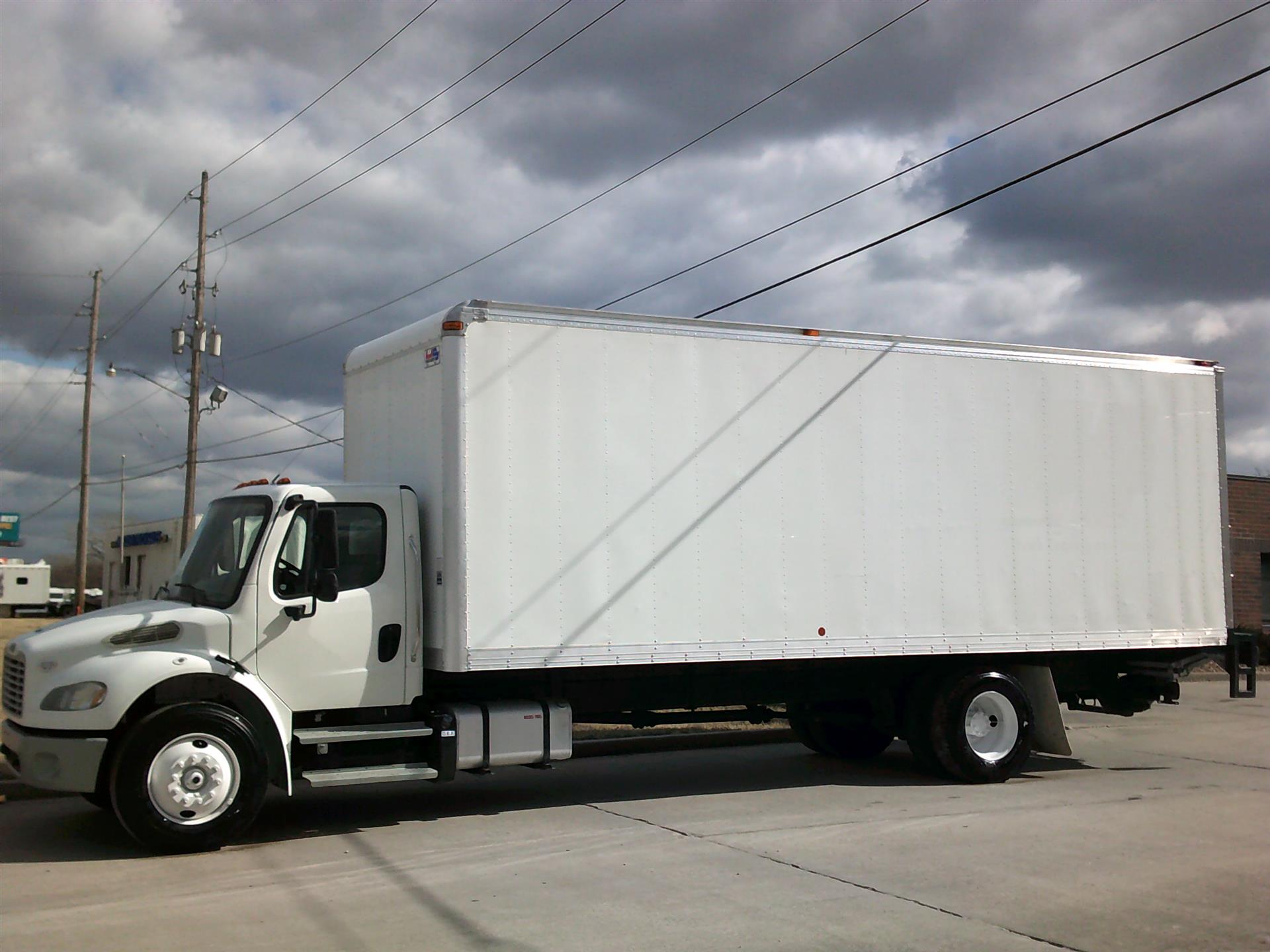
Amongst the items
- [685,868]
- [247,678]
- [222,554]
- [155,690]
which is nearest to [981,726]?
[685,868]

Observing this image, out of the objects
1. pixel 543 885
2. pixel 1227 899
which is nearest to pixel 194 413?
pixel 543 885

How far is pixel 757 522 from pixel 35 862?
231 inches

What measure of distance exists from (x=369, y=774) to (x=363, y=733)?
0.31 m

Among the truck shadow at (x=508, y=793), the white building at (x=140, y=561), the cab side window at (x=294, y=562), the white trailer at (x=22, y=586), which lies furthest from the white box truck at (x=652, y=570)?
the white trailer at (x=22, y=586)

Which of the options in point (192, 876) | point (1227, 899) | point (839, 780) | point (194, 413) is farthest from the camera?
point (194, 413)

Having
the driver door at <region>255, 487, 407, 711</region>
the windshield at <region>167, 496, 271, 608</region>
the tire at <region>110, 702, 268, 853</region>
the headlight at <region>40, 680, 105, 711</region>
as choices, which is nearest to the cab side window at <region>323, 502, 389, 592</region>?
the driver door at <region>255, 487, 407, 711</region>

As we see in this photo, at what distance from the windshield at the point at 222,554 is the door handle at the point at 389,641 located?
3.65 ft

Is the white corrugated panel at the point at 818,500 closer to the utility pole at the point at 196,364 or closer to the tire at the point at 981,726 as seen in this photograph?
the tire at the point at 981,726

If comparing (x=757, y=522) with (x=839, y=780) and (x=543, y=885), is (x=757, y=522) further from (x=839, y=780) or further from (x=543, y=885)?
(x=543, y=885)

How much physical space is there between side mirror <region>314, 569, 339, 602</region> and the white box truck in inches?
1.6

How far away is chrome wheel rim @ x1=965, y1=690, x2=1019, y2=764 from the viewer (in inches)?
438

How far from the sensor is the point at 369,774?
8766 millimetres

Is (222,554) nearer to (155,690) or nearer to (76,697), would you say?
(155,690)

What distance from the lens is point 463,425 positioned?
8.96 m
